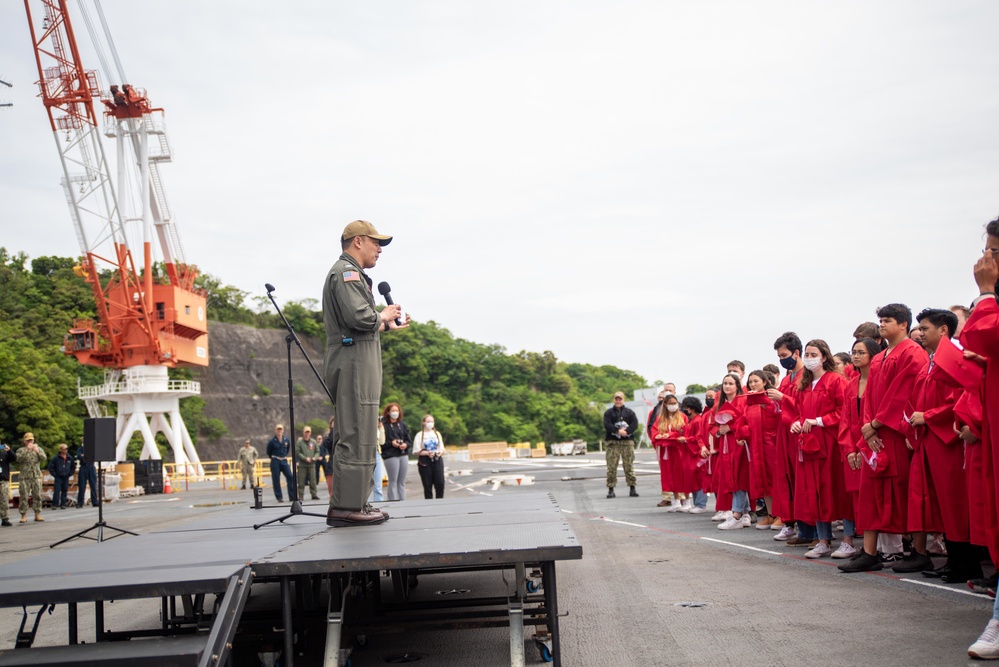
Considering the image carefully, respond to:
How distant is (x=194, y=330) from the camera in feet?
192

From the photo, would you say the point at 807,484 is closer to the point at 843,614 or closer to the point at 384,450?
the point at 843,614

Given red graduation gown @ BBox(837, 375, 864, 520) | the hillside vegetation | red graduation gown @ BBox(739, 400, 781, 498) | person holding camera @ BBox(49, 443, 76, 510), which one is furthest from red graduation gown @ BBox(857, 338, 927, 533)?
the hillside vegetation

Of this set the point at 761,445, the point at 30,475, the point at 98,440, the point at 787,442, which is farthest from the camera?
the point at 30,475

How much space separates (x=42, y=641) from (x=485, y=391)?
341ft

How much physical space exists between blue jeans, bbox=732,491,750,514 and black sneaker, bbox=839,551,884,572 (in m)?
4.00

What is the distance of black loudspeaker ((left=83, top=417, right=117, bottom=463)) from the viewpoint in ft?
39.9

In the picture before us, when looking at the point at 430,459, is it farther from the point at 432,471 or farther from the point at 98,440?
the point at 98,440

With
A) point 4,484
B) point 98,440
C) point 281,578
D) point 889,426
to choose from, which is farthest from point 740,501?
point 4,484

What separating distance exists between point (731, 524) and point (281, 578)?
8364mm

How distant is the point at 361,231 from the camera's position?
20.0 ft

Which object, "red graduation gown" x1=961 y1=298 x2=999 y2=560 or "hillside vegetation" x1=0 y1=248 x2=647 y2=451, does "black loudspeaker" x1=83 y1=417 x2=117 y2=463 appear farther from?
"hillside vegetation" x1=0 y1=248 x2=647 y2=451

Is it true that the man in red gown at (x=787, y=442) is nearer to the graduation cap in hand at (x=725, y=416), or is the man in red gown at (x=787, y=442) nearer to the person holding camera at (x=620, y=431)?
the graduation cap in hand at (x=725, y=416)

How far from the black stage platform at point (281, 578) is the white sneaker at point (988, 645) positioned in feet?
6.44

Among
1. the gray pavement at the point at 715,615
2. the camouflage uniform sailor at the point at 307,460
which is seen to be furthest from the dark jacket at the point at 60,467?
the gray pavement at the point at 715,615
